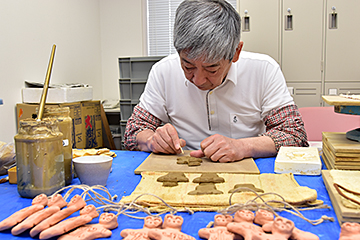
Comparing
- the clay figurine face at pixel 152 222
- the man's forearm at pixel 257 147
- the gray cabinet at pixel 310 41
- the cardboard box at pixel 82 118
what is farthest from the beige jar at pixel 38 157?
the gray cabinet at pixel 310 41

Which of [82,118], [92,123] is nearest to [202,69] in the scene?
[82,118]

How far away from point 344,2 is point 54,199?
3470mm

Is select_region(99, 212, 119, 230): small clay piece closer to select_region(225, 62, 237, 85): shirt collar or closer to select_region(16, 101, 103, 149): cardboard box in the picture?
select_region(225, 62, 237, 85): shirt collar

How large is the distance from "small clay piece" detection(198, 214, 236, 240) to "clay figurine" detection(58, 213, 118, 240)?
20 centimetres

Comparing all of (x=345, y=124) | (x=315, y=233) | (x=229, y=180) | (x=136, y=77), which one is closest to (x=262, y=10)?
(x=136, y=77)

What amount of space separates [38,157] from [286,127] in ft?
3.76

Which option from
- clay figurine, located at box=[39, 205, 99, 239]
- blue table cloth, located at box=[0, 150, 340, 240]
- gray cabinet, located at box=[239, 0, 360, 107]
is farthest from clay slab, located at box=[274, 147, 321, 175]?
gray cabinet, located at box=[239, 0, 360, 107]

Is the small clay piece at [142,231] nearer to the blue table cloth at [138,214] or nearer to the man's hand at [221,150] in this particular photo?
the blue table cloth at [138,214]

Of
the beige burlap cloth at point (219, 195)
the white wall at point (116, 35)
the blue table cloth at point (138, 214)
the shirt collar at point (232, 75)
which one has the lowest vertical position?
the blue table cloth at point (138, 214)

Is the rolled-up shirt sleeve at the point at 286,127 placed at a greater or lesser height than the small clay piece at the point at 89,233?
greater

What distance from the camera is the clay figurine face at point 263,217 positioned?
69 centimetres

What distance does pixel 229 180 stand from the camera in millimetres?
999

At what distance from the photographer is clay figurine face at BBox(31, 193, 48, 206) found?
0.81 meters

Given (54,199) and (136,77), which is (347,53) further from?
(54,199)
